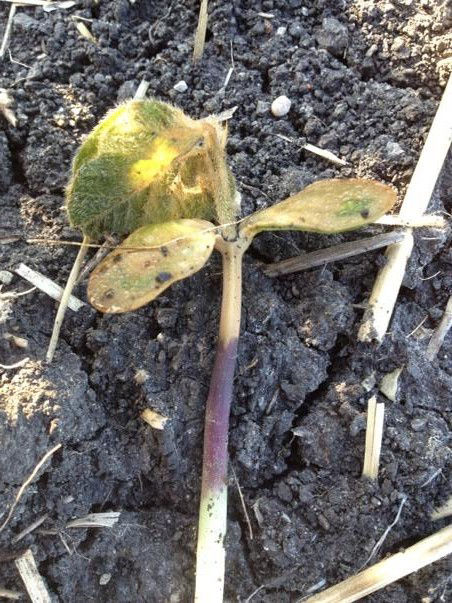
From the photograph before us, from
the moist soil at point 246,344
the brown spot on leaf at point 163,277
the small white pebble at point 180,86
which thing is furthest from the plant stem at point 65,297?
the small white pebble at point 180,86

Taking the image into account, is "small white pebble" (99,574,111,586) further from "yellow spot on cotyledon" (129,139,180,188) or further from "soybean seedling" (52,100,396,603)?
"yellow spot on cotyledon" (129,139,180,188)

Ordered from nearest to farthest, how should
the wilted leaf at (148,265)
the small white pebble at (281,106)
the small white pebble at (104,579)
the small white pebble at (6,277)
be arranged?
the wilted leaf at (148,265) < the small white pebble at (104,579) < the small white pebble at (6,277) < the small white pebble at (281,106)

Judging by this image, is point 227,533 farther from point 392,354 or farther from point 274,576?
point 392,354

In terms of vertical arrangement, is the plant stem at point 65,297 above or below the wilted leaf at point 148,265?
below

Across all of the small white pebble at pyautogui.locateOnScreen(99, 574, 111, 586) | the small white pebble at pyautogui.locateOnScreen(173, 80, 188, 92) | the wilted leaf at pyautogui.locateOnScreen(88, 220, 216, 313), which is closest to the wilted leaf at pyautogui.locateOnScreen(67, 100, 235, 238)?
the wilted leaf at pyautogui.locateOnScreen(88, 220, 216, 313)

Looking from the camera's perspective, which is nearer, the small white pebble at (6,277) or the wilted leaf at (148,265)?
the wilted leaf at (148,265)

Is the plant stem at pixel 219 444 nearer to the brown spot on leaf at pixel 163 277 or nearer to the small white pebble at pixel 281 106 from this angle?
the brown spot on leaf at pixel 163 277

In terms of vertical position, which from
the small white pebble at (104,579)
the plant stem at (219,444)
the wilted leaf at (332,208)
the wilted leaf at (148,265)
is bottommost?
the small white pebble at (104,579)

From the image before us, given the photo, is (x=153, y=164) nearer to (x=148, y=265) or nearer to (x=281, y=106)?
(x=148, y=265)
